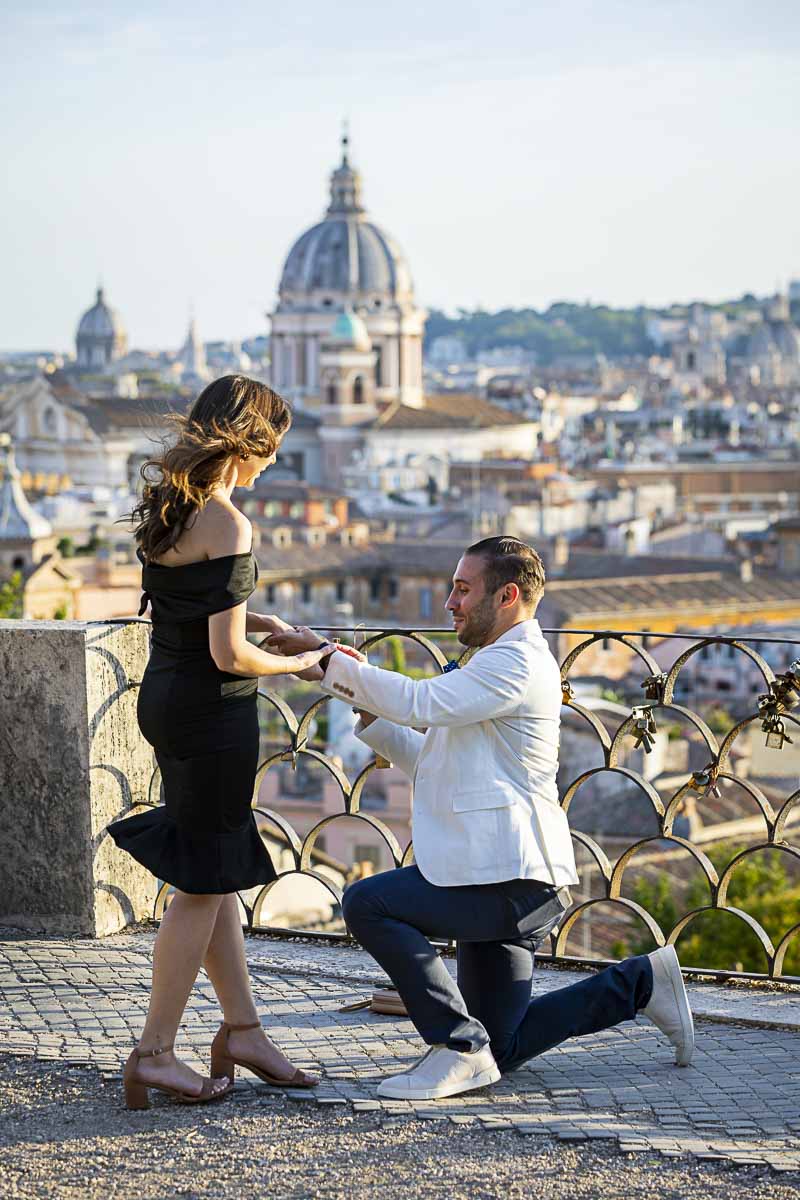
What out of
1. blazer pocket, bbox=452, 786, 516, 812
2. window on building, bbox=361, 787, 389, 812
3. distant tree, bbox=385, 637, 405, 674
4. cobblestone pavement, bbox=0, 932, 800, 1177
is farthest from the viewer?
distant tree, bbox=385, 637, 405, 674

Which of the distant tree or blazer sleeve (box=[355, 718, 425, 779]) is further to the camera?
the distant tree

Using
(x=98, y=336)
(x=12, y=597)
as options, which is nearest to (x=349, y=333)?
(x=12, y=597)

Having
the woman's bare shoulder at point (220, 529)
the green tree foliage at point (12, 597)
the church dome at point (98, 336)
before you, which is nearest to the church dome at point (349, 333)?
the green tree foliage at point (12, 597)

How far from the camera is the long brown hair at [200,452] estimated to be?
2.91m

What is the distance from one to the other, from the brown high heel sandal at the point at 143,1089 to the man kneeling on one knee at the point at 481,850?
0.23m

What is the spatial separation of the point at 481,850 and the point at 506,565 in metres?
0.37

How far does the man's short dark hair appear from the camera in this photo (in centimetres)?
303

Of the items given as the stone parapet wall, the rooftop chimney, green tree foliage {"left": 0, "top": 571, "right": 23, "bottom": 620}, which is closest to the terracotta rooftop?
the rooftop chimney

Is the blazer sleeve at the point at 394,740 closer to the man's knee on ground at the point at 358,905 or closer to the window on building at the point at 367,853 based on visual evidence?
the man's knee on ground at the point at 358,905

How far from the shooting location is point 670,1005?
3.12 meters

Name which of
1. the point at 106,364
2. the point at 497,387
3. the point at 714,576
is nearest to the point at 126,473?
the point at 714,576

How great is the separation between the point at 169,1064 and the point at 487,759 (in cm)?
57

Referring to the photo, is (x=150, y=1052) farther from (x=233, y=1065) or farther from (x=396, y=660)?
(x=396, y=660)

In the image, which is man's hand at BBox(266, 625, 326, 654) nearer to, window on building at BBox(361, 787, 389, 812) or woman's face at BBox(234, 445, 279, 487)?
woman's face at BBox(234, 445, 279, 487)
